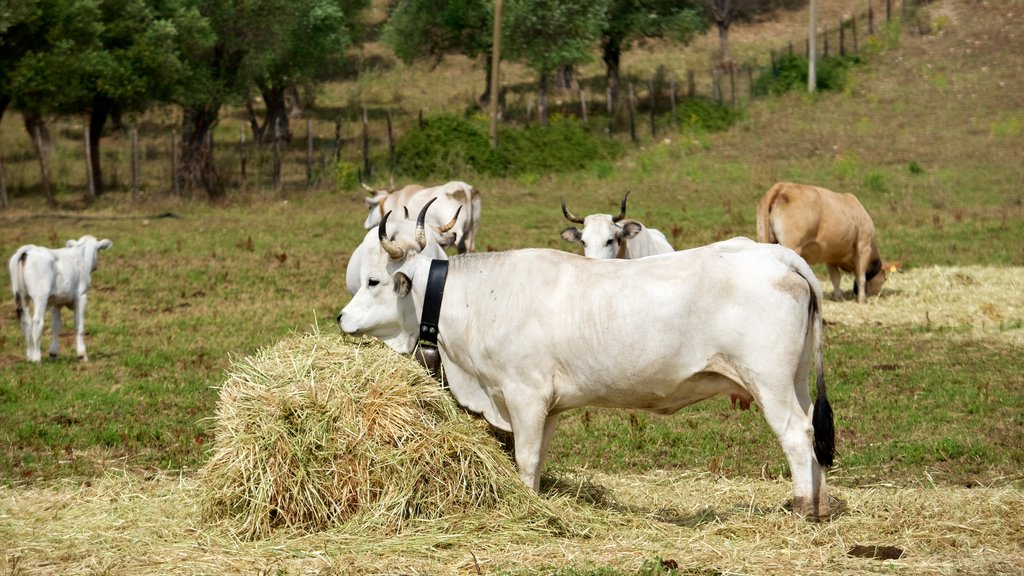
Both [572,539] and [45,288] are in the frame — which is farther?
[45,288]

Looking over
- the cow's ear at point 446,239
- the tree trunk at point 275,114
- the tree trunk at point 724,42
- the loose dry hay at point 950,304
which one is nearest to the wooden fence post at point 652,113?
the tree trunk at point 275,114

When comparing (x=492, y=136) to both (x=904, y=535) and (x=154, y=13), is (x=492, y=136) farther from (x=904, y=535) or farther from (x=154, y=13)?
(x=904, y=535)

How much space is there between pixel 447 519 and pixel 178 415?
449 centimetres

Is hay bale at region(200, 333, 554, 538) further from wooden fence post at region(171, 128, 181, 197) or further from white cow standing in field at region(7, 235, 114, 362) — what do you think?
wooden fence post at region(171, 128, 181, 197)

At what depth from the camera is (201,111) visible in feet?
108

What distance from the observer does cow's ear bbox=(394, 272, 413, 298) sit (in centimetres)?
→ 804

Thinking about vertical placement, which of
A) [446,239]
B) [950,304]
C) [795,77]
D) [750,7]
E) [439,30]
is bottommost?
[950,304]

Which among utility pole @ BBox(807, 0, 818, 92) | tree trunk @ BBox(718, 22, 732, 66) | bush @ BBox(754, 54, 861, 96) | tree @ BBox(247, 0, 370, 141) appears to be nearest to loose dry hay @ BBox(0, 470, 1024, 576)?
tree @ BBox(247, 0, 370, 141)

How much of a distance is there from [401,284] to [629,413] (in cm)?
344

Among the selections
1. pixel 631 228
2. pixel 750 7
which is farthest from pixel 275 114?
pixel 631 228

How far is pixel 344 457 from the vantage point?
722 centimetres

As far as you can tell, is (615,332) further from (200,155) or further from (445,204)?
(200,155)

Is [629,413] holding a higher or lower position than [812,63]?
lower

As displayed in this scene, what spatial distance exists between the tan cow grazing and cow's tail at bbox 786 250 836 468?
8870mm
